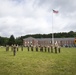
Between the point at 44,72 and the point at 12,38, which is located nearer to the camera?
the point at 44,72

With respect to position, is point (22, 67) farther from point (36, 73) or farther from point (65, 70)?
point (65, 70)

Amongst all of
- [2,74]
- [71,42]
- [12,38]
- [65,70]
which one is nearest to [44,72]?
[65,70]

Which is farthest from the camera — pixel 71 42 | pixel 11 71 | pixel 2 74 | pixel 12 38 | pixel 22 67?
pixel 71 42

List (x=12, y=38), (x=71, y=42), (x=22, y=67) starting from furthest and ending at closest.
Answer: (x=71, y=42)
(x=12, y=38)
(x=22, y=67)

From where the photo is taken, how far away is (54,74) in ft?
49.8

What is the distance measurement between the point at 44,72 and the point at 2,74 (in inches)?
115

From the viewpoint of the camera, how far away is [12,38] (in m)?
145

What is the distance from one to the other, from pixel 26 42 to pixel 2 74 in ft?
539

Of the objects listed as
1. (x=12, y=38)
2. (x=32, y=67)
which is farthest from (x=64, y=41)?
(x=32, y=67)

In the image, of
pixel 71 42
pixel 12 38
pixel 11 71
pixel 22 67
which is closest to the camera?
pixel 11 71

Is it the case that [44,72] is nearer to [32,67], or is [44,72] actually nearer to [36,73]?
[36,73]

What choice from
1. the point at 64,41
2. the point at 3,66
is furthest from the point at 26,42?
the point at 3,66

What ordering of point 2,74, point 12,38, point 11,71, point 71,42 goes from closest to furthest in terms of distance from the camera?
1. point 2,74
2. point 11,71
3. point 12,38
4. point 71,42

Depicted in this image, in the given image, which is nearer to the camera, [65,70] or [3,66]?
[65,70]
